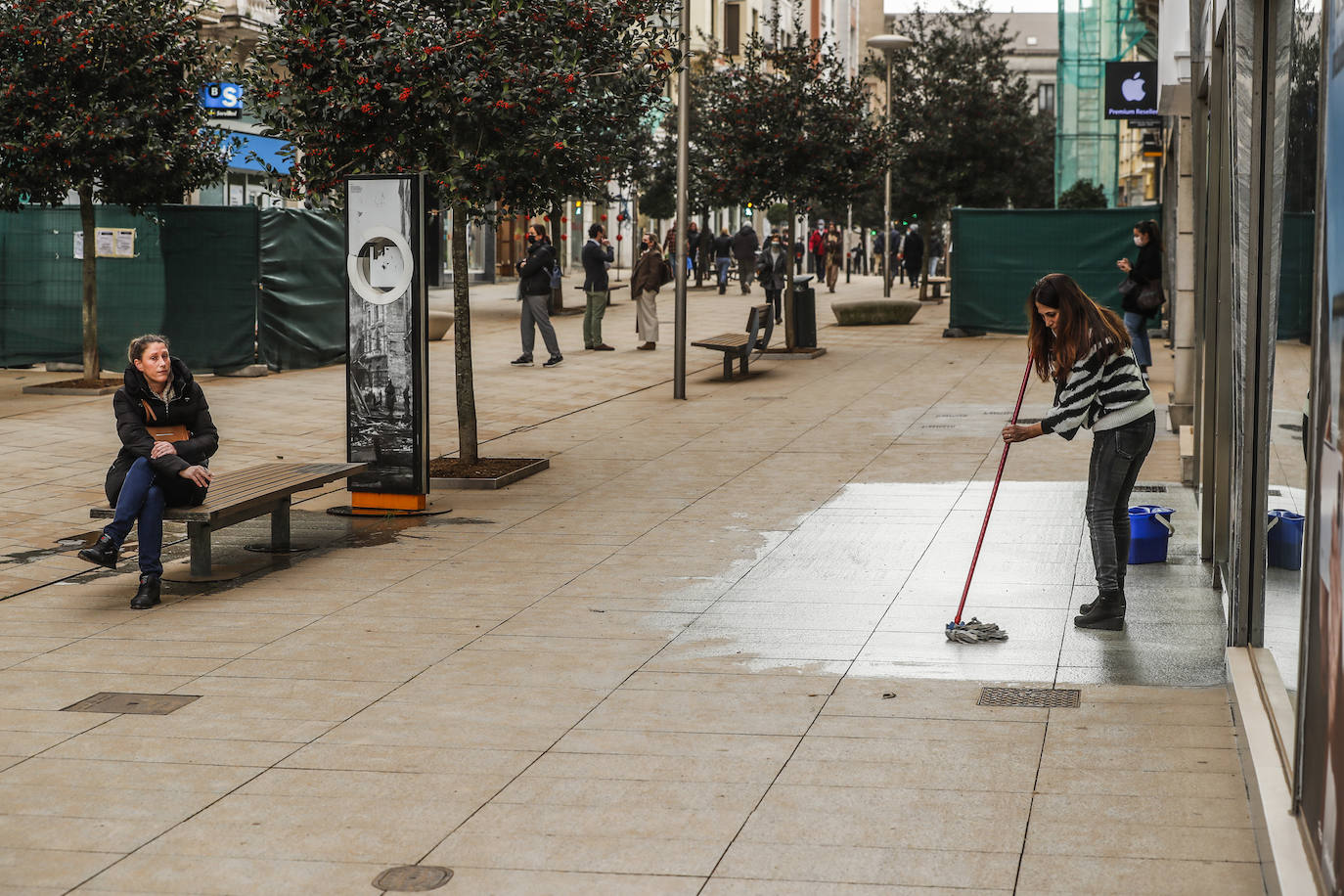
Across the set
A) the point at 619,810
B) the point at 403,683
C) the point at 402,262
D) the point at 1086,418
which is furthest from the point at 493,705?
the point at 402,262

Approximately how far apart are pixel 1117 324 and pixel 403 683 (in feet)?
11.0

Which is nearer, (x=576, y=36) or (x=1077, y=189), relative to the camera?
(x=576, y=36)

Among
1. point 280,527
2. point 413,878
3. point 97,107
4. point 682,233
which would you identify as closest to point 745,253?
point 682,233

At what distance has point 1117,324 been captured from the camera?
7254 millimetres

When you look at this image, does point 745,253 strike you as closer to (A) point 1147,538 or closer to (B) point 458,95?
(B) point 458,95

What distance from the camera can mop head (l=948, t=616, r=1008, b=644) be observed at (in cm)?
705

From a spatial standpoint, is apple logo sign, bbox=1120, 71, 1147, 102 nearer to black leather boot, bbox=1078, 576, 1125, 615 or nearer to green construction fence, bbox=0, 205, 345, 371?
green construction fence, bbox=0, 205, 345, 371

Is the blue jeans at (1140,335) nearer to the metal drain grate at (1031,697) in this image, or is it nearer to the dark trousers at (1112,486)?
the dark trousers at (1112,486)

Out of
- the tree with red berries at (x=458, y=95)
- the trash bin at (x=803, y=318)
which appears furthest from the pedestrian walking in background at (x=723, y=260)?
the tree with red berries at (x=458, y=95)

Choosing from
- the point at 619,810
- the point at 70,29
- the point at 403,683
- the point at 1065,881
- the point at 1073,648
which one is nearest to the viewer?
the point at 1065,881

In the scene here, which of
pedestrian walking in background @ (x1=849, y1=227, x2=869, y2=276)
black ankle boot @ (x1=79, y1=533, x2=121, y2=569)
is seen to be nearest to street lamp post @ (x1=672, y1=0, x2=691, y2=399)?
black ankle boot @ (x1=79, y1=533, x2=121, y2=569)

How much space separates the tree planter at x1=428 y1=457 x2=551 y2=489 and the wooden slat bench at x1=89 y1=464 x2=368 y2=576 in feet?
5.01

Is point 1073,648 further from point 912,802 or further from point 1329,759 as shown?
point 1329,759

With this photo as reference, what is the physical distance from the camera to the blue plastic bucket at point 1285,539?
4643 mm
